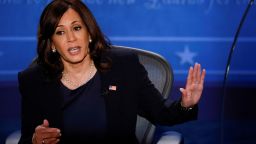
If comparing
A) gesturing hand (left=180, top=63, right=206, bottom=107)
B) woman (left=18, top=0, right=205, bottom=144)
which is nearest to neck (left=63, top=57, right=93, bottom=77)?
woman (left=18, top=0, right=205, bottom=144)

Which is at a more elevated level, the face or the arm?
the face

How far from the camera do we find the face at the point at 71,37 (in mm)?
2117

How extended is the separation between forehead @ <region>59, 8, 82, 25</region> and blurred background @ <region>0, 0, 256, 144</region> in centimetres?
105

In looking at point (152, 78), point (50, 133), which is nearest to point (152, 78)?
point (152, 78)

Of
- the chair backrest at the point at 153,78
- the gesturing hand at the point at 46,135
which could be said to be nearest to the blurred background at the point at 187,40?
the chair backrest at the point at 153,78

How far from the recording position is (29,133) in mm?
2146

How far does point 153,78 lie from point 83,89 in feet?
1.08

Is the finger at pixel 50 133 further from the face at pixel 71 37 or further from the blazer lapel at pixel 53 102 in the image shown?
the face at pixel 71 37

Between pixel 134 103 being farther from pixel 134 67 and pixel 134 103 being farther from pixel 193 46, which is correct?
pixel 193 46

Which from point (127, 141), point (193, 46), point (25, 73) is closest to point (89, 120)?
point (127, 141)

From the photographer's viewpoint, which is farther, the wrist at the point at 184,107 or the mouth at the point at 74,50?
the mouth at the point at 74,50

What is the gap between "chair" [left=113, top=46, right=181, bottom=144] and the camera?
2.27 metres

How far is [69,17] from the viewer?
6.96ft

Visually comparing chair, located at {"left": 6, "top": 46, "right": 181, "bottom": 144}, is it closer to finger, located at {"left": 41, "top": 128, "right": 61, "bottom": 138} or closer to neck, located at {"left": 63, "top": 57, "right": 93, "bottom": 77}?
neck, located at {"left": 63, "top": 57, "right": 93, "bottom": 77}
